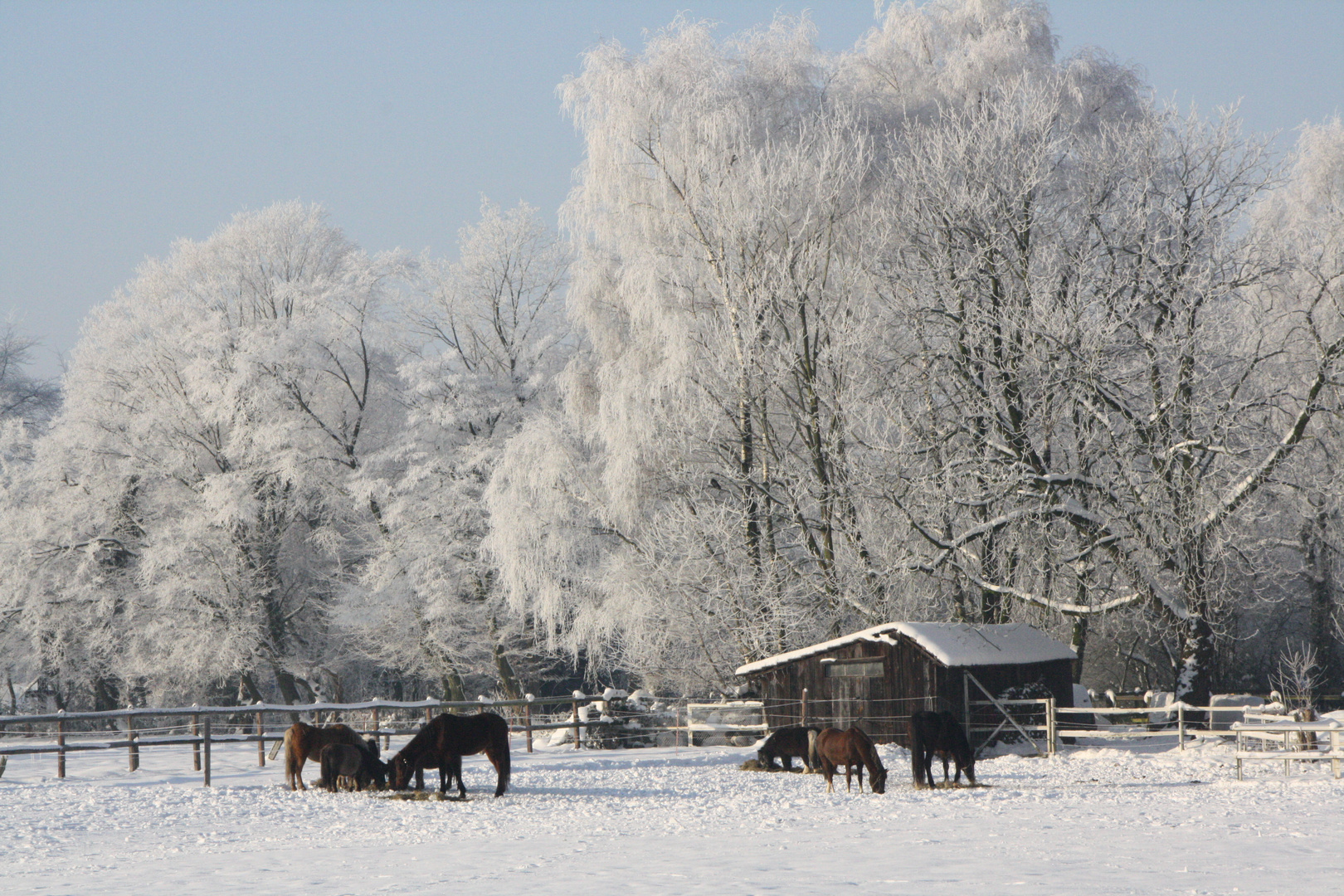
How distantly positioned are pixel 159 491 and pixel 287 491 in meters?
3.08

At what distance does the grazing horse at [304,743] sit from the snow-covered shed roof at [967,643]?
818cm

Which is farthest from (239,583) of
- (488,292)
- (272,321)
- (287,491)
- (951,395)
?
(951,395)

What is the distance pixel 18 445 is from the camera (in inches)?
1438

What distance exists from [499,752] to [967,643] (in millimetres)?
8768

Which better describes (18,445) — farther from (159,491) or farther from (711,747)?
(711,747)

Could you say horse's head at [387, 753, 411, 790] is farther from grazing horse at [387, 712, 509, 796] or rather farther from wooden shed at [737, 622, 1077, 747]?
wooden shed at [737, 622, 1077, 747]

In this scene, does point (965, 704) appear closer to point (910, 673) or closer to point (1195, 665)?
point (910, 673)

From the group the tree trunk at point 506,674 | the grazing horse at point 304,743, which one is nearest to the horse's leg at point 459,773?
the grazing horse at point 304,743

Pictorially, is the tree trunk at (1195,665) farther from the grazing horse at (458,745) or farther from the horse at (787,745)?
the grazing horse at (458,745)

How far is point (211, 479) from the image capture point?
2875 centimetres

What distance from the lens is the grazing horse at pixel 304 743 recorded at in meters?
15.0

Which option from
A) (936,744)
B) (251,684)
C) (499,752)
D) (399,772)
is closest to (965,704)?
(936,744)

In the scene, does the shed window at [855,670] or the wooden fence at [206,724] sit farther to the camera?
the shed window at [855,670]

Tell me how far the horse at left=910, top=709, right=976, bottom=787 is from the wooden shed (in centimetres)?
425
